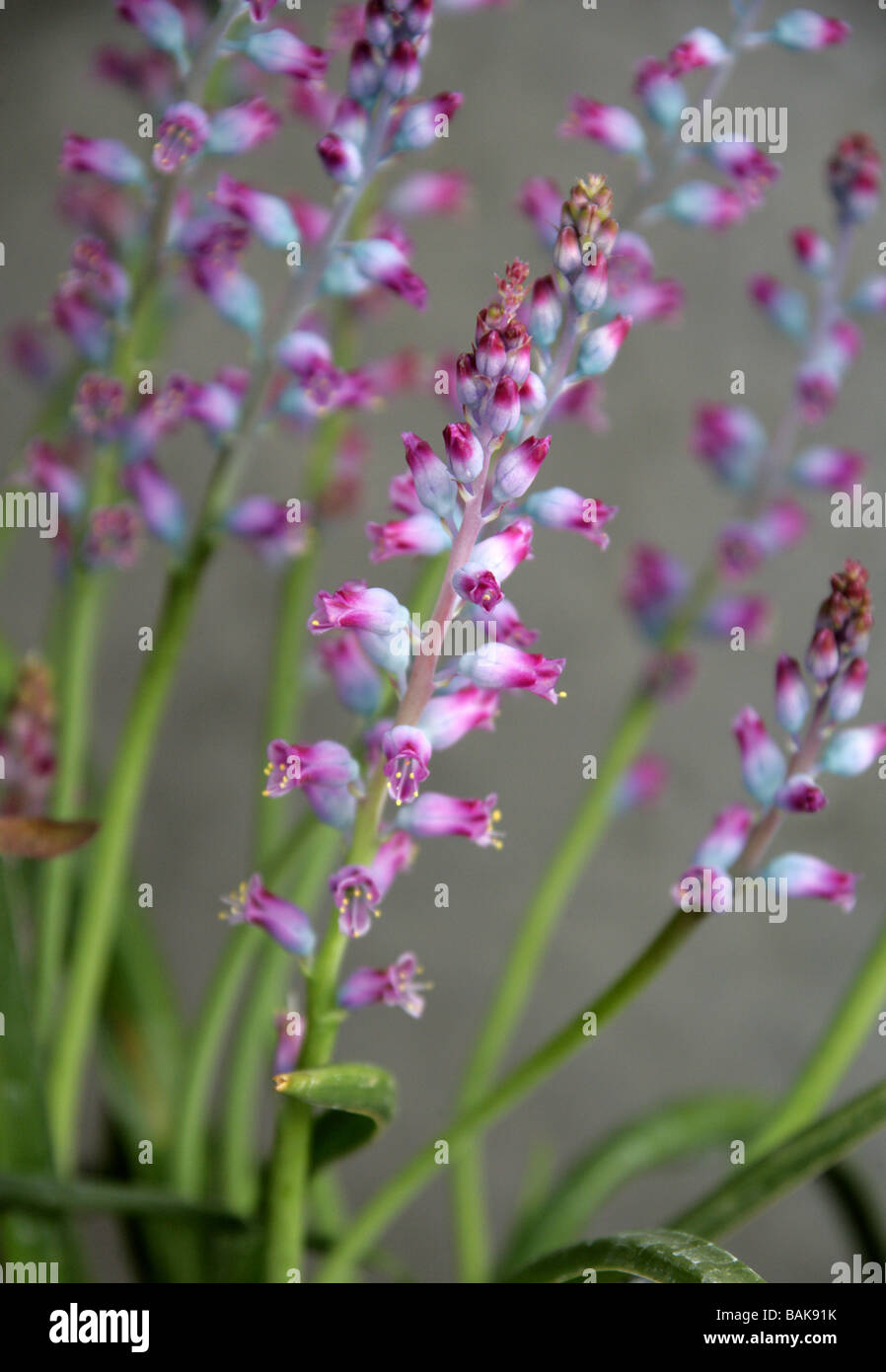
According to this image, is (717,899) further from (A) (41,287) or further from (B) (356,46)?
(A) (41,287)

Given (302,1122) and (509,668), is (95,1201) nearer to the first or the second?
(302,1122)

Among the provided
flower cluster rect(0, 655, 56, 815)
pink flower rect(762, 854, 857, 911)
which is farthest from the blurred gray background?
pink flower rect(762, 854, 857, 911)

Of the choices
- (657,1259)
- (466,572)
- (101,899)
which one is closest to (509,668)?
(466,572)

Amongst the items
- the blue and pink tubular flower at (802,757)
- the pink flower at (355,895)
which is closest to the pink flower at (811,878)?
the blue and pink tubular flower at (802,757)

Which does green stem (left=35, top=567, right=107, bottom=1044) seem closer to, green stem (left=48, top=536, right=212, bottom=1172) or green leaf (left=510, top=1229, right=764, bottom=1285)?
green stem (left=48, top=536, right=212, bottom=1172)

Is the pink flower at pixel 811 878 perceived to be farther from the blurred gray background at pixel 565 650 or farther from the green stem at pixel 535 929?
the blurred gray background at pixel 565 650
